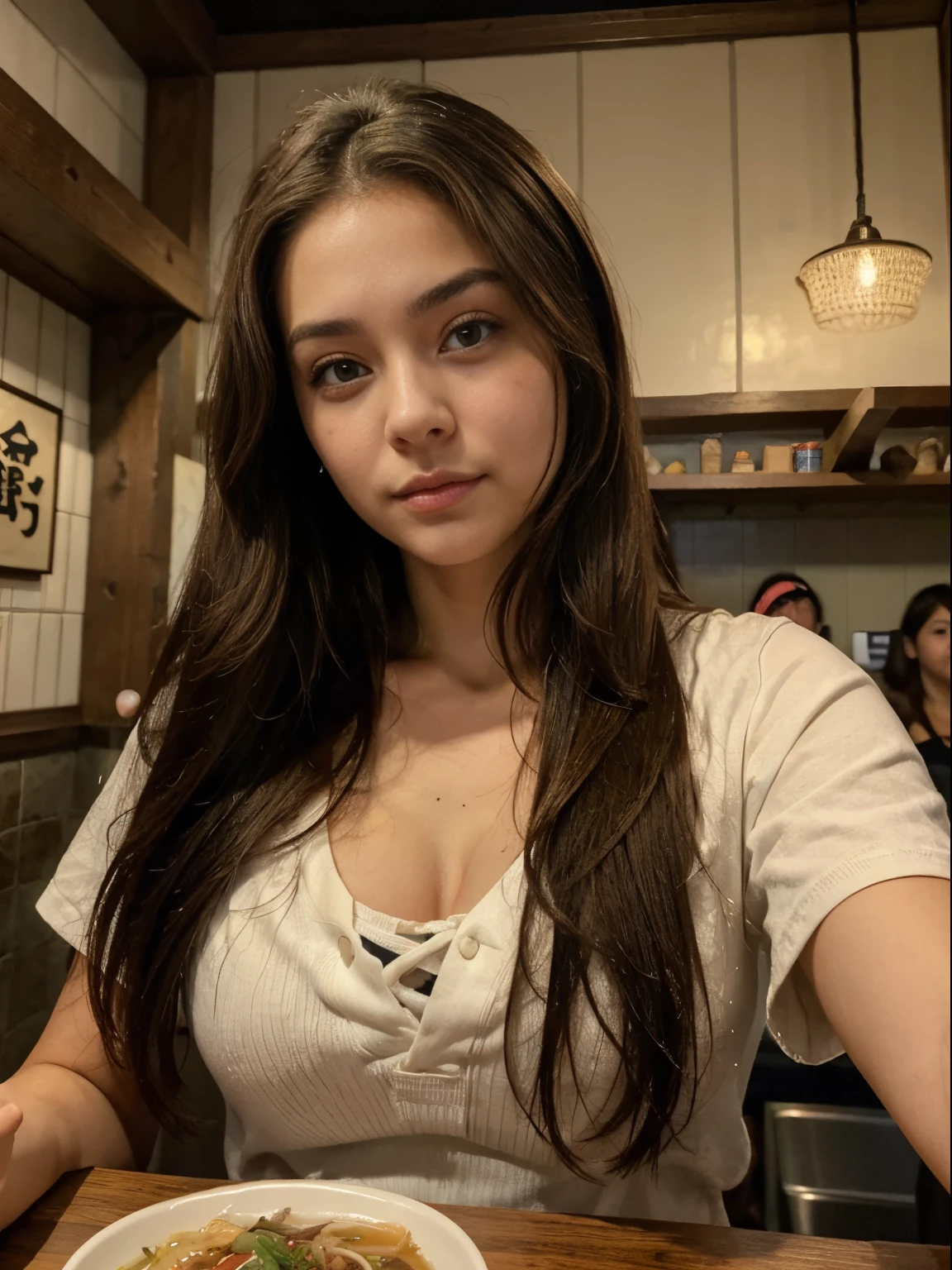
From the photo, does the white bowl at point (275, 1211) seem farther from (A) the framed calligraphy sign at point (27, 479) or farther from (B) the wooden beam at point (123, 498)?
(B) the wooden beam at point (123, 498)

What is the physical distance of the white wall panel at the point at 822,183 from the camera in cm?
166

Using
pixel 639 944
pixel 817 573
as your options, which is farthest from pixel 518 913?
pixel 817 573

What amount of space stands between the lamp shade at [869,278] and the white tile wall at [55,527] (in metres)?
1.51

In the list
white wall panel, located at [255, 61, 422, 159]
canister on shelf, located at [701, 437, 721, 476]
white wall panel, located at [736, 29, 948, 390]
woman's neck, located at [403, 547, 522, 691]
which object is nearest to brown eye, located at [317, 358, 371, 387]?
woman's neck, located at [403, 547, 522, 691]

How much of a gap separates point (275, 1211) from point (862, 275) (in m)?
1.62

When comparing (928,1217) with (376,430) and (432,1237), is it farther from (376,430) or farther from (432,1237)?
(376,430)

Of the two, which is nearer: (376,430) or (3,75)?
(376,430)

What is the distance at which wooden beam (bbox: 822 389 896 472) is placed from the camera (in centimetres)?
148

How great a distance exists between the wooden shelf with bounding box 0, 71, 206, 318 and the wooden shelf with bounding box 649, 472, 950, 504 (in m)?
1.14

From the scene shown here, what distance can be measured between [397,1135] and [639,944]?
0.29 m

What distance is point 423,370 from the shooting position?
71cm

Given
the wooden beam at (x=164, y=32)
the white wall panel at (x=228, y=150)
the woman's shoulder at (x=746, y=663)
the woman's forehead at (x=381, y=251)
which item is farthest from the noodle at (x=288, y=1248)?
the wooden beam at (x=164, y=32)

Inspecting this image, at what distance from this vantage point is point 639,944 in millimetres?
645

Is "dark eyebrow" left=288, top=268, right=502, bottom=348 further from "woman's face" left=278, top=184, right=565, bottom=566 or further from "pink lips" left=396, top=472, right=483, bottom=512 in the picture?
"pink lips" left=396, top=472, right=483, bottom=512
